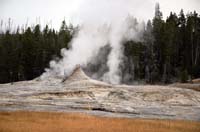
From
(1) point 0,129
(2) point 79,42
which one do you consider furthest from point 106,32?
(1) point 0,129

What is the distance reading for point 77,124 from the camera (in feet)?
59.5

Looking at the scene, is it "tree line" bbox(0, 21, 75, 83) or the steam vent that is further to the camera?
"tree line" bbox(0, 21, 75, 83)

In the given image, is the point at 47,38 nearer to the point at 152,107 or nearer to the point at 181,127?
the point at 152,107

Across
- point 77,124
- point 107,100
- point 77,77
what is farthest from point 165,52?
point 77,124

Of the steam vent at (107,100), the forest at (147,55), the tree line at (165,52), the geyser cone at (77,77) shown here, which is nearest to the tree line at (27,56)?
the forest at (147,55)

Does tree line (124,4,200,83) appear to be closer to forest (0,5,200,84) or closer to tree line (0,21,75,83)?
forest (0,5,200,84)

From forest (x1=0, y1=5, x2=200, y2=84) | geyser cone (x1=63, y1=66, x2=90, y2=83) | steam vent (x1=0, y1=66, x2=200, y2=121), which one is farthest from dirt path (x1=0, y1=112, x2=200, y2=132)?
forest (x1=0, y1=5, x2=200, y2=84)

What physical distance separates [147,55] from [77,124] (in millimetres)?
47479

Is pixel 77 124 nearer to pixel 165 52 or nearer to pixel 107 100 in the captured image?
pixel 107 100

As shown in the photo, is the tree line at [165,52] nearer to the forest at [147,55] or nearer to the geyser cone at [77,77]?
the forest at [147,55]

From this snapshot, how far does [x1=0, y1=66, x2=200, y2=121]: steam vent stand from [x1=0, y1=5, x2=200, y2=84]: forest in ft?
112

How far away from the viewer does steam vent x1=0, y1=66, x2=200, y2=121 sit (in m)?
21.8

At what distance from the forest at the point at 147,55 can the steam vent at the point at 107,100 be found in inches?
1338

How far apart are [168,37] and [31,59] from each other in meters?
26.1
